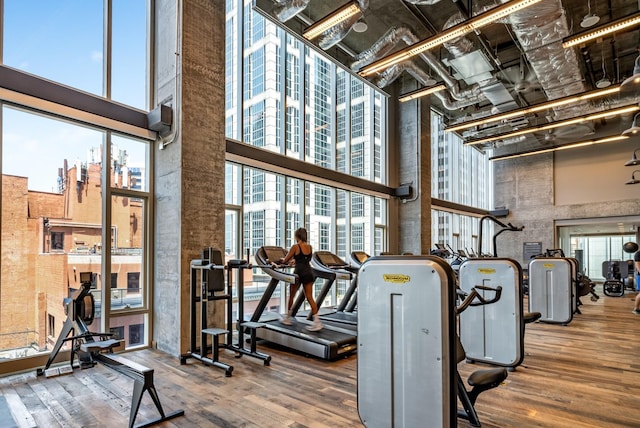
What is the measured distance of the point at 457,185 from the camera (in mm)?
14031

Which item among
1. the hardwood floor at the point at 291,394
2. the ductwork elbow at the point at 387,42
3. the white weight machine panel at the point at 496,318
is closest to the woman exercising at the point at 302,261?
the hardwood floor at the point at 291,394

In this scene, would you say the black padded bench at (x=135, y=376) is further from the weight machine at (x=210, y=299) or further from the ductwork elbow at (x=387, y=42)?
the ductwork elbow at (x=387, y=42)

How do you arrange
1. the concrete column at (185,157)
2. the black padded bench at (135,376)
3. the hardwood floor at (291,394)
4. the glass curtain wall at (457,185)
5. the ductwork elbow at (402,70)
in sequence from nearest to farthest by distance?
the black padded bench at (135,376), the hardwood floor at (291,394), the concrete column at (185,157), the ductwork elbow at (402,70), the glass curtain wall at (457,185)

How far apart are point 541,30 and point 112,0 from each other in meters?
6.63

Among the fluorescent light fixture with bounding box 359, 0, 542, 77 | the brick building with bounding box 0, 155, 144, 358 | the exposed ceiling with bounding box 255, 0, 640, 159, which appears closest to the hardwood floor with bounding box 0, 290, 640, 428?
the brick building with bounding box 0, 155, 144, 358

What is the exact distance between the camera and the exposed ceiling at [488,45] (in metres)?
6.34

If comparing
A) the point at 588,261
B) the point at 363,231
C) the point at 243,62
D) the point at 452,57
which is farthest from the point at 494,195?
the point at 243,62

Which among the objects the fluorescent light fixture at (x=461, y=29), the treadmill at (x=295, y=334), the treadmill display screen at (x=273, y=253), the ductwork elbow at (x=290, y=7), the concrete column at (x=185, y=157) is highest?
the ductwork elbow at (x=290, y=7)

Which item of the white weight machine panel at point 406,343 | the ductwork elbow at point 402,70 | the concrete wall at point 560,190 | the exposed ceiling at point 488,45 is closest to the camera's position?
the white weight machine panel at point 406,343

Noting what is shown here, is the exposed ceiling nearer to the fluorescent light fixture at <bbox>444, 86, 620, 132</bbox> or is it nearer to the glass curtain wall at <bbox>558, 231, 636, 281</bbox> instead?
the fluorescent light fixture at <bbox>444, 86, 620, 132</bbox>

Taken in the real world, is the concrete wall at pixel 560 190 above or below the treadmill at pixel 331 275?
above

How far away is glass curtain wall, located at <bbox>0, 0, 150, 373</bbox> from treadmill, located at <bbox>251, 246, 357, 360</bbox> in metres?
1.72

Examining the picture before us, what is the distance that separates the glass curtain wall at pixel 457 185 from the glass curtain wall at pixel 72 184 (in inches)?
359

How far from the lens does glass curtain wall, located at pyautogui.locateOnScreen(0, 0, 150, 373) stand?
430 centimetres
